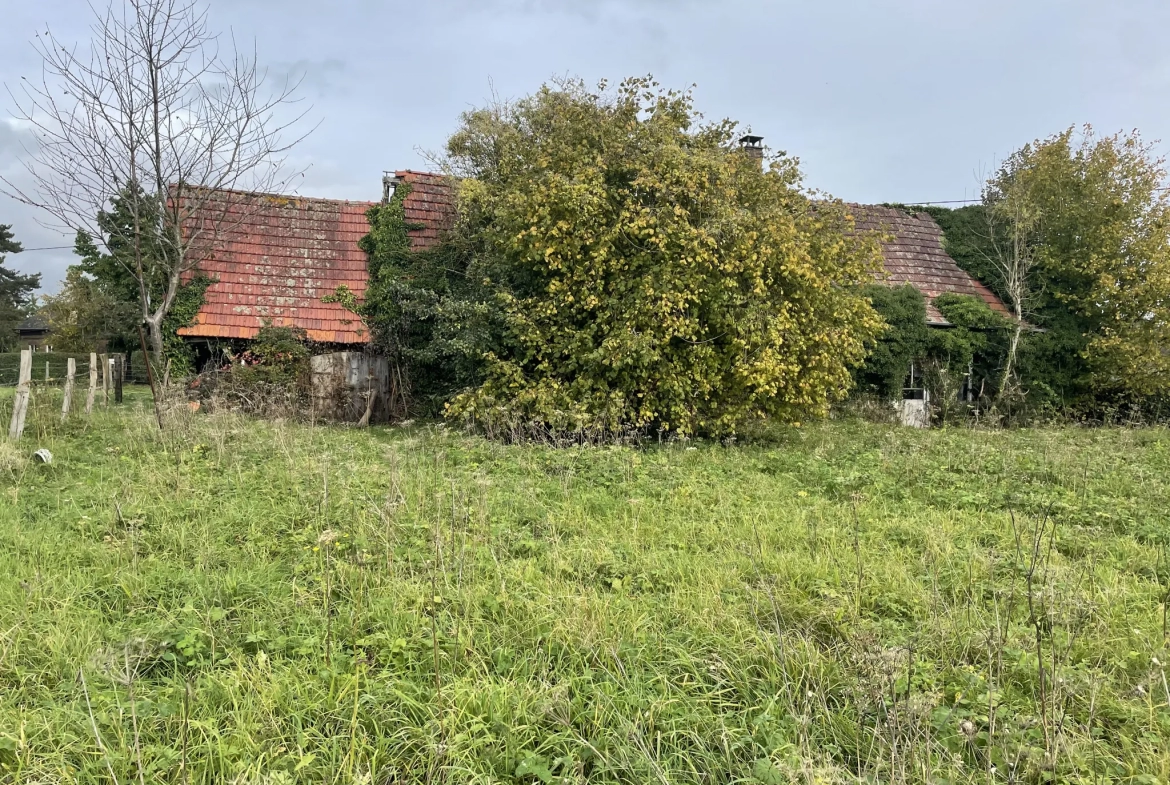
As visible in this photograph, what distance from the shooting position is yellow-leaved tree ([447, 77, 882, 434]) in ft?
31.7

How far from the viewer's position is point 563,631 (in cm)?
334

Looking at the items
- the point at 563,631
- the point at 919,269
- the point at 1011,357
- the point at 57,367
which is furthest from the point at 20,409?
the point at 57,367

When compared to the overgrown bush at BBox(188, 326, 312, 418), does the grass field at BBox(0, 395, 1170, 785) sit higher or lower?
lower

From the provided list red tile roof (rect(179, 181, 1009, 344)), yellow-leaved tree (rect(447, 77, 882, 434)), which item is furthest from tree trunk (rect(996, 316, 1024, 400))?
yellow-leaved tree (rect(447, 77, 882, 434))

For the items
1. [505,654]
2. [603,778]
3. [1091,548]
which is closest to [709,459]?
[1091,548]

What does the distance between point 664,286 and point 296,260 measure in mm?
9958

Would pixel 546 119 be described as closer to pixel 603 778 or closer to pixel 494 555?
pixel 494 555

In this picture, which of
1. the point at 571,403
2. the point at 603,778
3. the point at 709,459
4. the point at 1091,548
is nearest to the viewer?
the point at 603,778

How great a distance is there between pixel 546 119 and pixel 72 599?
1197cm

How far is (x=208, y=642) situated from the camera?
3.31m

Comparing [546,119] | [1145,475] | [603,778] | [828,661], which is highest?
[546,119]

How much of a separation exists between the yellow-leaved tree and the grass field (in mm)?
3614

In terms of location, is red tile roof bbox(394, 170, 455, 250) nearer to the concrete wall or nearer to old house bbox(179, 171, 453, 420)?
old house bbox(179, 171, 453, 420)

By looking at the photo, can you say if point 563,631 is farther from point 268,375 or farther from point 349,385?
point 349,385
